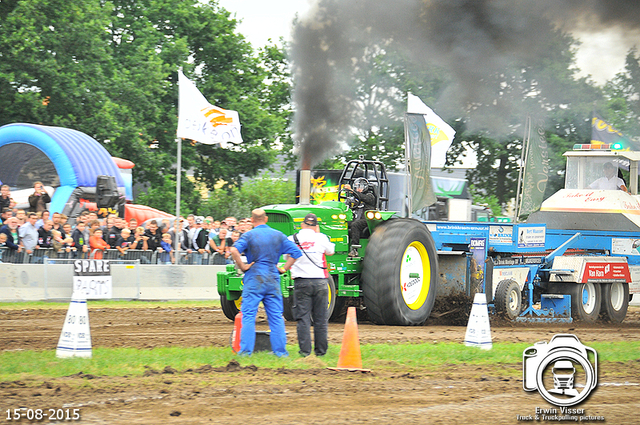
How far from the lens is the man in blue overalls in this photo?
7879 millimetres

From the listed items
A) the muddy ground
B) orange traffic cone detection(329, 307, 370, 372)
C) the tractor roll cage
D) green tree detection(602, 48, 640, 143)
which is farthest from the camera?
the tractor roll cage

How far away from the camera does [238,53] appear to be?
31.2m

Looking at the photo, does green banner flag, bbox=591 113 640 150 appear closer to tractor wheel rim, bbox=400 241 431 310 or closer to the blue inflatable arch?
tractor wheel rim, bbox=400 241 431 310

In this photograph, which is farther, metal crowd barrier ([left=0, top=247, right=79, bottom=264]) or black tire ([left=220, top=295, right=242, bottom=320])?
metal crowd barrier ([left=0, top=247, right=79, bottom=264])

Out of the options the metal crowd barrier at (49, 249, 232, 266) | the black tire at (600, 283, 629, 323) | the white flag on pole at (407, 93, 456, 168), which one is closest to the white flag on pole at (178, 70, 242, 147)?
the metal crowd barrier at (49, 249, 232, 266)

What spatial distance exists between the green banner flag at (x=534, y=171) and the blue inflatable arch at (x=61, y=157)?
10739 millimetres

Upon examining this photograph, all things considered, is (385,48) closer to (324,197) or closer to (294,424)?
(294,424)

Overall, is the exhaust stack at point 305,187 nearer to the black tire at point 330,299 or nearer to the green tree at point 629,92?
the black tire at point 330,299

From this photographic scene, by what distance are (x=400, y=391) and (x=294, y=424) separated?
1421mm

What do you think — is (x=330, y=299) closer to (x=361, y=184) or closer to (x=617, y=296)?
(x=361, y=184)

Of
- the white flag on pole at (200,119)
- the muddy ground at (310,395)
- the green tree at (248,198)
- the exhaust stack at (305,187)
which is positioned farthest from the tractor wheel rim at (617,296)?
the green tree at (248,198)

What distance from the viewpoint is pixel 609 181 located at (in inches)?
605

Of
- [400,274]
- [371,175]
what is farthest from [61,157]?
[400,274]

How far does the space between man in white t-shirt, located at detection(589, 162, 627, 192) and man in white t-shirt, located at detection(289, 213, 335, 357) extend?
9.09 metres
